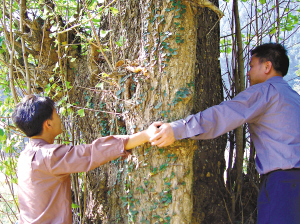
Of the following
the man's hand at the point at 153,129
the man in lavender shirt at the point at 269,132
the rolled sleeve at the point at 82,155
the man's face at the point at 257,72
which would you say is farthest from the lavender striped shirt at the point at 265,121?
the rolled sleeve at the point at 82,155

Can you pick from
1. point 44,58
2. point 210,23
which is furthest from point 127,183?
point 44,58

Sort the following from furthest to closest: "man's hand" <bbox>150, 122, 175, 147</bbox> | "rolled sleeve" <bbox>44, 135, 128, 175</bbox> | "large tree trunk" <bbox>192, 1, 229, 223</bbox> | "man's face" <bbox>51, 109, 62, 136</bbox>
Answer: "large tree trunk" <bbox>192, 1, 229, 223</bbox>, "man's face" <bbox>51, 109, 62, 136</bbox>, "man's hand" <bbox>150, 122, 175, 147</bbox>, "rolled sleeve" <bbox>44, 135, 128, 175</bbox>

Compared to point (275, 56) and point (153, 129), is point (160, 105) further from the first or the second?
point (275, 56)

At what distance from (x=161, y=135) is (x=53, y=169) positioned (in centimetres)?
80

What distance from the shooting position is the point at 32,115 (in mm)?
1905

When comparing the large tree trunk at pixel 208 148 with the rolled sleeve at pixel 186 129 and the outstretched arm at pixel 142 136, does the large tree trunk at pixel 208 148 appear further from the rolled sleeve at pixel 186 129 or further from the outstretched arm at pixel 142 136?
the outstretched arm at pixel 142 136

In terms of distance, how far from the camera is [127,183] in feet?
7.46

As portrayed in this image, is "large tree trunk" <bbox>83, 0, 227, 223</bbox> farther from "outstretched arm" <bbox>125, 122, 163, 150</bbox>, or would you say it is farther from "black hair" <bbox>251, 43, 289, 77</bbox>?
"black hair" <bbox>251, 43, 289, 77</bbox>

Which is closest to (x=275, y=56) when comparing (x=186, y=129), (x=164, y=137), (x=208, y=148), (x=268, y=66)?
(x=268, y=66)

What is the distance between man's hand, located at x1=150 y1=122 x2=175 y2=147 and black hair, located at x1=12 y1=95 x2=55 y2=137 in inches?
33.4

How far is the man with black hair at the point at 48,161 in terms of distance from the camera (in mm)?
1797

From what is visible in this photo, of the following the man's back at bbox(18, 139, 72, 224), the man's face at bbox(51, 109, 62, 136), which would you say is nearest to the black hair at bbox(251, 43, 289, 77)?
the man's face at bbox(51, 109, 62, 136)

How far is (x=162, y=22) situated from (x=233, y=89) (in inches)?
58.2

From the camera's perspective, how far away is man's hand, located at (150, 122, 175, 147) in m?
1.89
